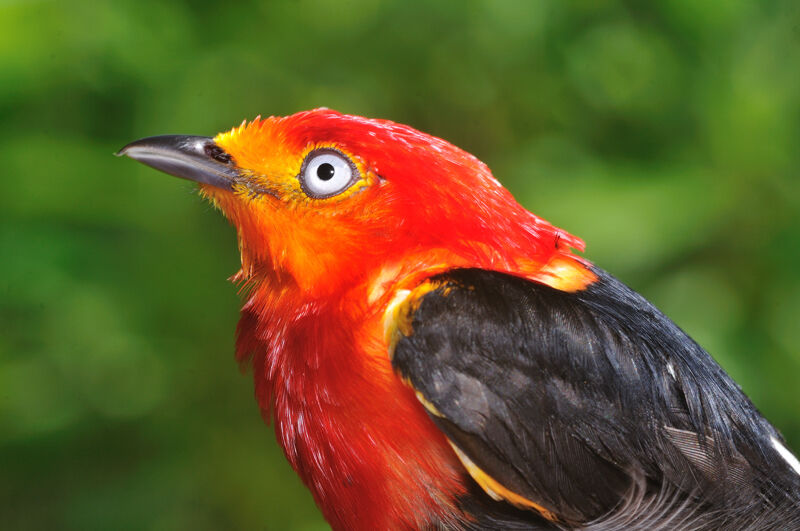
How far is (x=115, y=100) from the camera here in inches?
124

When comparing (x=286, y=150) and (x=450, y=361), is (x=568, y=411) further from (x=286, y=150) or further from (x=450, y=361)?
(x=286, y=150)

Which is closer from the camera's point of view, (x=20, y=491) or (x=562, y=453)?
(x=562, y=453)

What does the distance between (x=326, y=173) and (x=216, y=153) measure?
12.1 inches

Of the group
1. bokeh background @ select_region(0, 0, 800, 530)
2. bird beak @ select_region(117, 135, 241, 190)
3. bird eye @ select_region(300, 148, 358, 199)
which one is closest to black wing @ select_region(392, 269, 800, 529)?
bird eye @ select_region(300, 148, 358, 199)

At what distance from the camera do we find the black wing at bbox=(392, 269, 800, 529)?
1.69 m

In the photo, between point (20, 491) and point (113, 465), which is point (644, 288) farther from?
point (20, 491)

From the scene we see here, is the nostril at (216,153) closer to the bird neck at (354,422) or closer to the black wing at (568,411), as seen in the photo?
the bird neck at (354,422)

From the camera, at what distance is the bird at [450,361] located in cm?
171

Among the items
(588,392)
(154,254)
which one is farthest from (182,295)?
(588,392)

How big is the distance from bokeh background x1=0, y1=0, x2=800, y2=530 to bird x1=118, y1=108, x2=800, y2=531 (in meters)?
1.05

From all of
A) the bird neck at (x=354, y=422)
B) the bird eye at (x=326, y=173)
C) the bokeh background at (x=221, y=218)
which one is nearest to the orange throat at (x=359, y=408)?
the bird neck at (x=354, y=422)

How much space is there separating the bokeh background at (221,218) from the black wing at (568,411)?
1184mm

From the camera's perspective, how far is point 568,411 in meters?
1.72

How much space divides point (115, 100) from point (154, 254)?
0.57 meters
